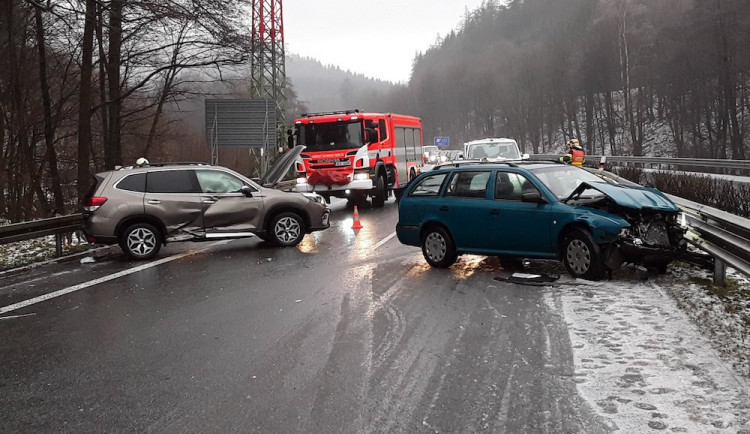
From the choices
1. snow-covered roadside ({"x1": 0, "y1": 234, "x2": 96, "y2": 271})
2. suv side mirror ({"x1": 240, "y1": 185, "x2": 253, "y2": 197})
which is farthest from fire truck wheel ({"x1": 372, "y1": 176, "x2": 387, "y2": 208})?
snow-covered roadside ({"x1": 0, "y1": 234, "x2": 96, "y2": 271})

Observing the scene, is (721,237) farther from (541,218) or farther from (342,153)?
(342,153)

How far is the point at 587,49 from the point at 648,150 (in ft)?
45.9

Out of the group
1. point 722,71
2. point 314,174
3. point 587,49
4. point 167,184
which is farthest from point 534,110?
point 167,184

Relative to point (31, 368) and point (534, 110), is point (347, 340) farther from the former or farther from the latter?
point (534, 110)

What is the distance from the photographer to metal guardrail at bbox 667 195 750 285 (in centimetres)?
691

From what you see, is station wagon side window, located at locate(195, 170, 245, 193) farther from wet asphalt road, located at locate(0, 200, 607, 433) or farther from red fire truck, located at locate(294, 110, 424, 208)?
red fire truck, located at locate(294, 110, 424, 208)

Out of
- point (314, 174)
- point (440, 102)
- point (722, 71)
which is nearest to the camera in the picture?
point (314, 174)

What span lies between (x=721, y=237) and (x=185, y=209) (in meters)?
8.73

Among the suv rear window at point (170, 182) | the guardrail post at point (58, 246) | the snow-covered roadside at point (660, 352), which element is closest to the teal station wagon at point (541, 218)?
the snow-covered roadside at point (660, 352)

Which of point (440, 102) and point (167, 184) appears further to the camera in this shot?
point (440, 102)

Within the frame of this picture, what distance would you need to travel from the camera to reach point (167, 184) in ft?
38.8

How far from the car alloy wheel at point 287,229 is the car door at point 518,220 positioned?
15.5ft

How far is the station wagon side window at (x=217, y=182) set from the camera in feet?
39.5

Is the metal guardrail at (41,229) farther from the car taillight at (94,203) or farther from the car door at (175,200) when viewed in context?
the car door at (175,200)
